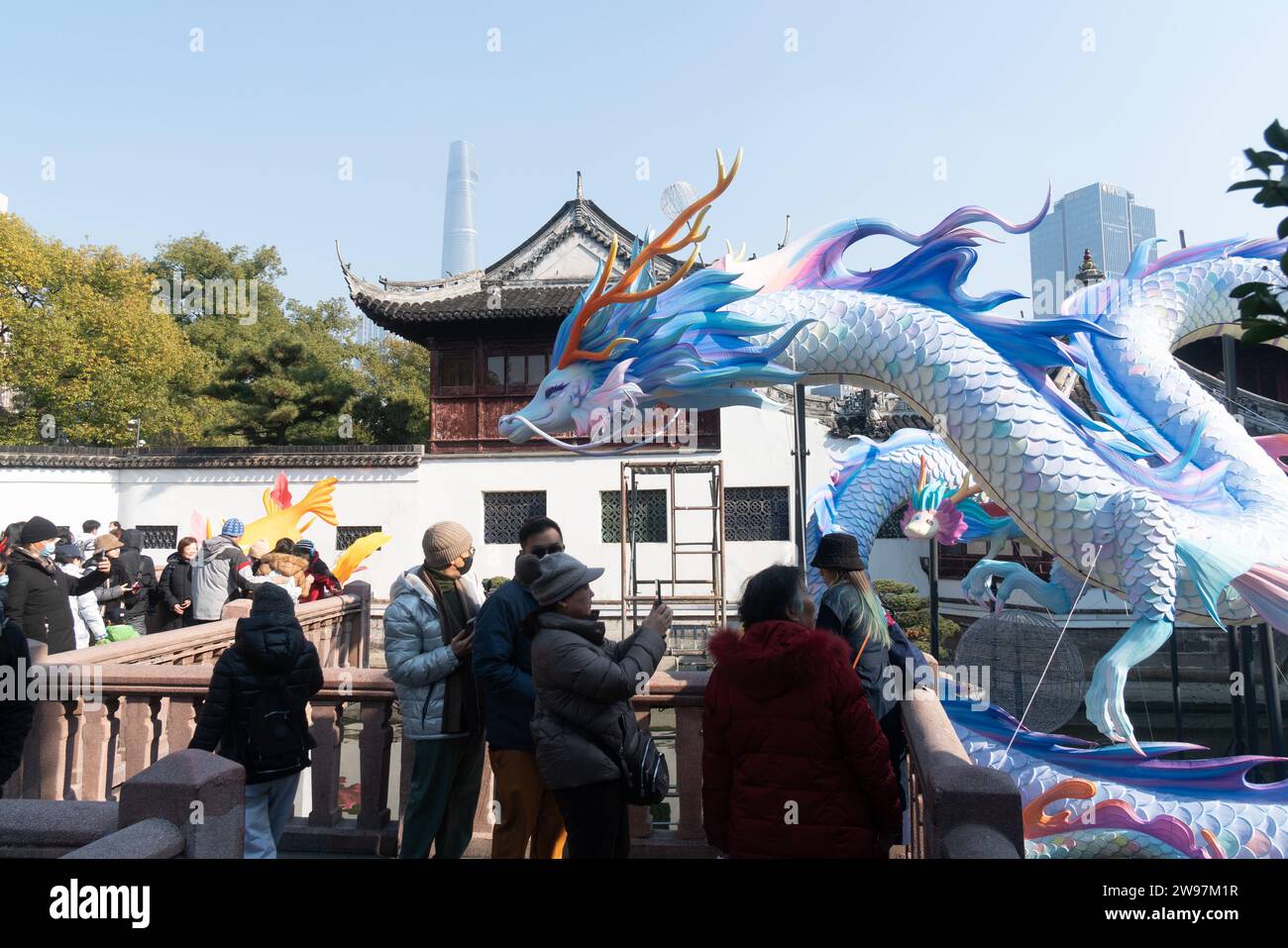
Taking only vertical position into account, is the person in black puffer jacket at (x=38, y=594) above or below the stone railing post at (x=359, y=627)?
above

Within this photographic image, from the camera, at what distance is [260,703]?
8.65 ft

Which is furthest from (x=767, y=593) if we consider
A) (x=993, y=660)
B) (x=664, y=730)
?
(x=664, y=730)

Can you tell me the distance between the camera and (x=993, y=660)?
480cm

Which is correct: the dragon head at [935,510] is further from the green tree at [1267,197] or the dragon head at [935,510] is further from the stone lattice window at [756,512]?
the stone lattice window at [756,512]

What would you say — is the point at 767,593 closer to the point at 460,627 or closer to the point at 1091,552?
the point at 460,627

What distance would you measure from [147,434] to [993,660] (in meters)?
17.0

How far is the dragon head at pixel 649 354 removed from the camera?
428 centimetres

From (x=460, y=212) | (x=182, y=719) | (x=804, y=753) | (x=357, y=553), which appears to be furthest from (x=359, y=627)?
(x=460, y=212)

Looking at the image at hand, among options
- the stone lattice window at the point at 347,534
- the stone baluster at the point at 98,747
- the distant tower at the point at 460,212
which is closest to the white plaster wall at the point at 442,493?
the stone lattice window at the point at 347,534

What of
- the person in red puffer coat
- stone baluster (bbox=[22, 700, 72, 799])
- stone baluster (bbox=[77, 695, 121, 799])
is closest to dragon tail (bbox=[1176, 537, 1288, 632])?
the person in red puffer coat

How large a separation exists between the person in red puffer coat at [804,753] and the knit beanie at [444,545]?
1.18m

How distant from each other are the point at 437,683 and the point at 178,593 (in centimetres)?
455

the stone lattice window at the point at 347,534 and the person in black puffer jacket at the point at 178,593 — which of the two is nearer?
the person in black puffer jacket at the point at 178,593
